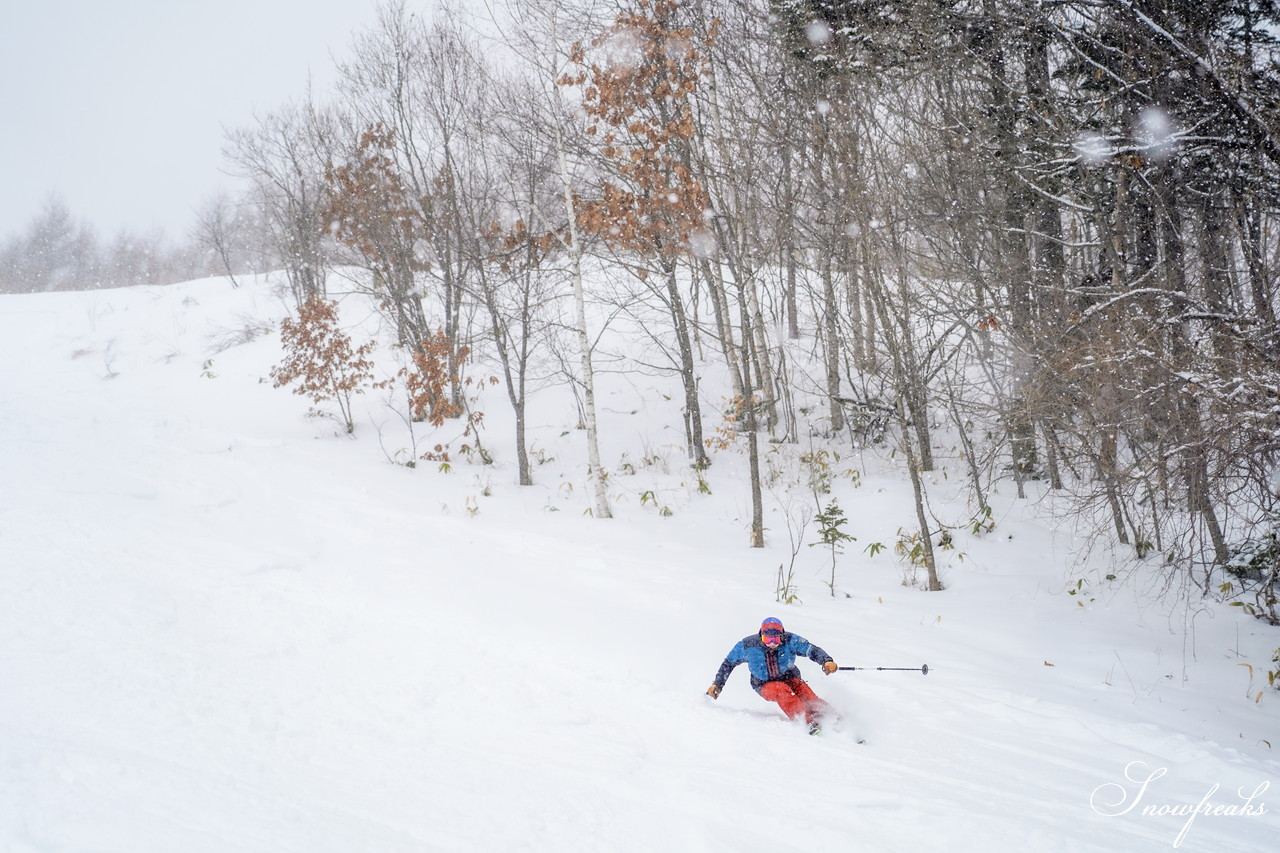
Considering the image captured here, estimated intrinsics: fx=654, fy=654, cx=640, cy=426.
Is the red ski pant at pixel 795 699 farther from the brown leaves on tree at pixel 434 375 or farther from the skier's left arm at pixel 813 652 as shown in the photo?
the brown leaves on tree at pixel 434 375

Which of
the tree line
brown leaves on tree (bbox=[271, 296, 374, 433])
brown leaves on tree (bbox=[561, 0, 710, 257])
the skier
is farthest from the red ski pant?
brown leaves on tree (bbox=[271, 296, 374, 433])

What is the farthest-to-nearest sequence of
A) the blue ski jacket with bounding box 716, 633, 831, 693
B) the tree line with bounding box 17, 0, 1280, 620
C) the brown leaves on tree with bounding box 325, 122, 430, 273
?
the brown leaves on tree with bounding box 325, 122, 430, 273
the tree line with bounding box 17, 0, 1280, 620
the blue ski jacket with bounding box 716, 633, 831, 693

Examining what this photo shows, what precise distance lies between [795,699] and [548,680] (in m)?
2.12

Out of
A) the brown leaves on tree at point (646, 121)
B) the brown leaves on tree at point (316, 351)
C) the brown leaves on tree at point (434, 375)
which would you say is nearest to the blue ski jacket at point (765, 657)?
the brown leaves on tree at point (646, 121)

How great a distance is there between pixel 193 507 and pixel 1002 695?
9854mm

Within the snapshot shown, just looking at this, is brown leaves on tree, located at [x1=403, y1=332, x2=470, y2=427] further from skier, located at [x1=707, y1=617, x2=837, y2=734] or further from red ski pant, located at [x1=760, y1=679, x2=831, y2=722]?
red ski pant, located at [x1=760, y1=679, x2=831, y2=722]

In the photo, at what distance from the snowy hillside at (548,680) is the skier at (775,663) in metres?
0.24

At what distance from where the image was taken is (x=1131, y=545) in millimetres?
9070

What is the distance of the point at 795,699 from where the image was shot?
5391mm

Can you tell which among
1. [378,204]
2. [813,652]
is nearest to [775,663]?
[813,652]

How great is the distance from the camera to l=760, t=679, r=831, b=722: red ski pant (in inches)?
209

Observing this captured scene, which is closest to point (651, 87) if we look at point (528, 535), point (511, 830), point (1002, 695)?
point (528, 535)

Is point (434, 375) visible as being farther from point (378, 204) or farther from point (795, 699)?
point (795, 699)

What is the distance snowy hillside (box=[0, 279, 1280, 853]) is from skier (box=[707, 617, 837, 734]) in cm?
24
